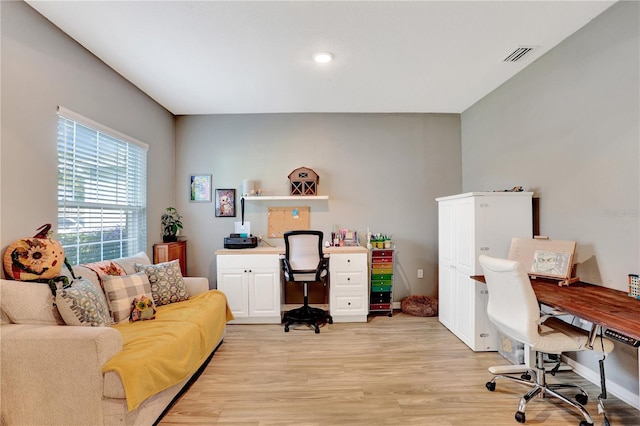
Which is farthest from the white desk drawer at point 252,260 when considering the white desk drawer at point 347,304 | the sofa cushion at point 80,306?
the sofa cushion at point 80,306

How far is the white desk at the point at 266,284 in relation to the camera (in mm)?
3676

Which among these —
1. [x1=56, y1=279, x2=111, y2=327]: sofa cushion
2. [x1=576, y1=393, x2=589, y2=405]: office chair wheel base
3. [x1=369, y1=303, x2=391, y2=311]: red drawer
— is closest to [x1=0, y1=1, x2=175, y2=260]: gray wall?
[x1=56, y1=279, x2=111, y2=327]: sofa cushion

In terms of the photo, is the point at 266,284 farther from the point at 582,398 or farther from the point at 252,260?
the point at 582,398

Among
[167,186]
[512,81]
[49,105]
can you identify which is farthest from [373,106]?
[49,105]

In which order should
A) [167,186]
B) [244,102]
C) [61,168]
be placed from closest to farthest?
[61,168] → [244,102] → [167,186]

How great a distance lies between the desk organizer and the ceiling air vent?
6.45ft

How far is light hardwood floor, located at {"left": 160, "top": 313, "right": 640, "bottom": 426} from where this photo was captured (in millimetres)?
1974

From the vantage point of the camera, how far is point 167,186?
409 centimetres

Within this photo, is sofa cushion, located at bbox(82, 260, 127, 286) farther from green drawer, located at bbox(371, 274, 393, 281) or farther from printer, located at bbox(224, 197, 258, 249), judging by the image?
green drawer, located at bbox(371, 274, 393, 281)

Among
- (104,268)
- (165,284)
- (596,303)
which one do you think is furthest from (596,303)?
(104,268)

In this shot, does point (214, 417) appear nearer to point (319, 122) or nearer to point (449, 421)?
point (449, 421)

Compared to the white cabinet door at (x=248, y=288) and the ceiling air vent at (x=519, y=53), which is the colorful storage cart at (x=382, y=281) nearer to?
the white cabinet door at (x=248, y=288)

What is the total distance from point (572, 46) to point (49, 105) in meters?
4.15

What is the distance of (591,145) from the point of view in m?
2.36
